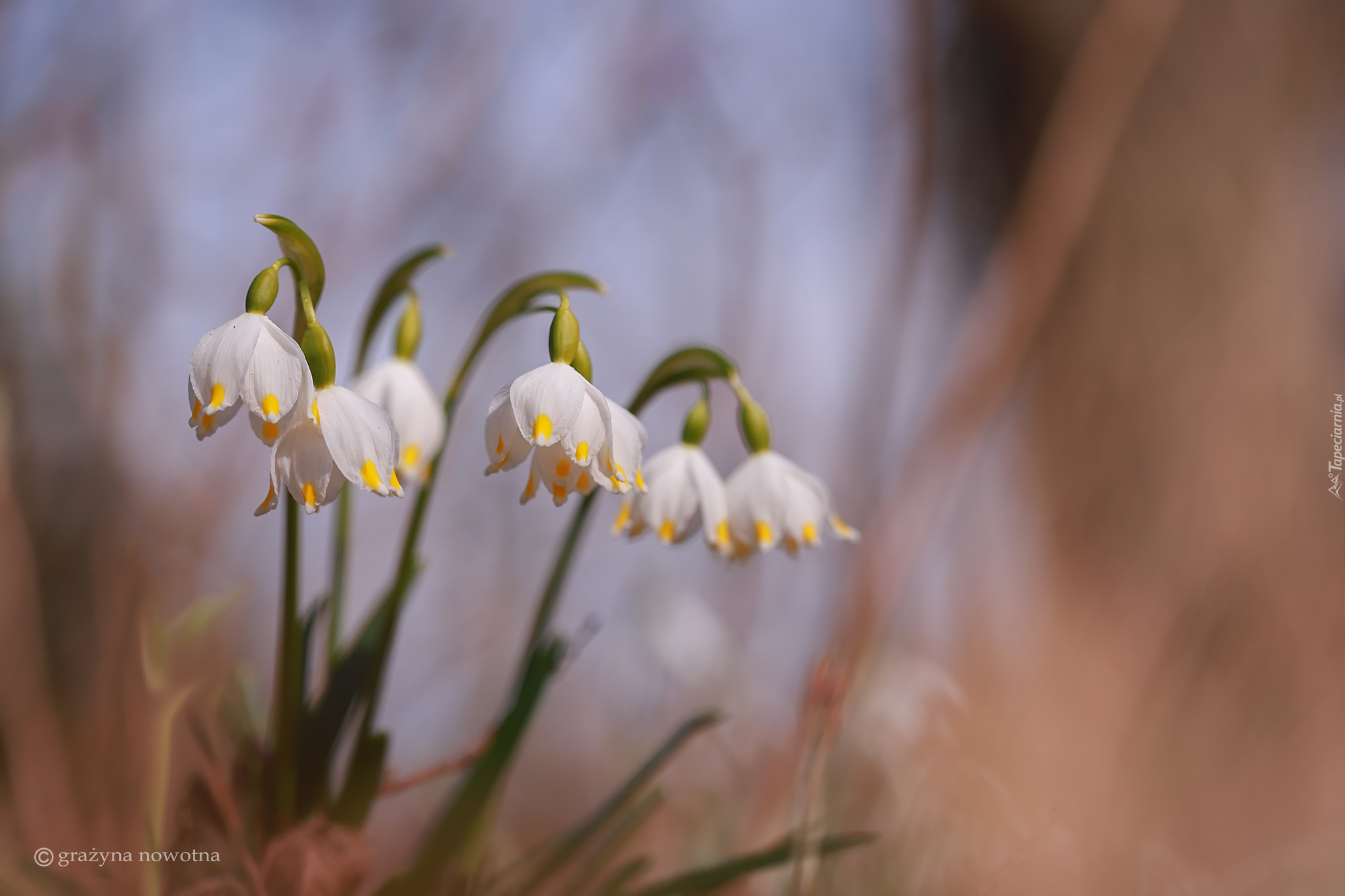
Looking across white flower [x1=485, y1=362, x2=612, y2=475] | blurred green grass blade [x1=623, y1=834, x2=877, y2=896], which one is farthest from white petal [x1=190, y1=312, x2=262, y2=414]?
blurred green grass blade [x1=623, y1=834, x2=877, y2=896]

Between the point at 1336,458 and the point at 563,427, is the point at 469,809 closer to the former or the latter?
the point at 563,427

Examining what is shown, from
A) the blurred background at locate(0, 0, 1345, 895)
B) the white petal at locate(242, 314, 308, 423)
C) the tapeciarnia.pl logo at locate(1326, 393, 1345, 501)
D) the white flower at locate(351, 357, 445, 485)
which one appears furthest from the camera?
the tapeciarnia.pl logo at locate(1326, 393, 1345, 501)

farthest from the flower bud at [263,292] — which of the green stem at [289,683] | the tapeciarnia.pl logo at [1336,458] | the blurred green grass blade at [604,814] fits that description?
the tapeciarnia.pl logo at [1336,458]

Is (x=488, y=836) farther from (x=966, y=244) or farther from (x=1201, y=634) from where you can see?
(x=966, y=244)

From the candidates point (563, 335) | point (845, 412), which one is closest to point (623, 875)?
point (563, 335)

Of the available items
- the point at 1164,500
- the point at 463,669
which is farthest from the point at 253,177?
the point at 1164,500

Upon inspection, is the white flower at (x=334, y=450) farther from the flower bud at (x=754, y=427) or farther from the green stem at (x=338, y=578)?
the flower bud at (x=754, y=427)

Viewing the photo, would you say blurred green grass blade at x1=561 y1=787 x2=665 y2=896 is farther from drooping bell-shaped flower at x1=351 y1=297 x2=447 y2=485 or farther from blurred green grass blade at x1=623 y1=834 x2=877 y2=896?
drooping bell-shaped flower at x1=351 y1=297 x2=447 y2=485
